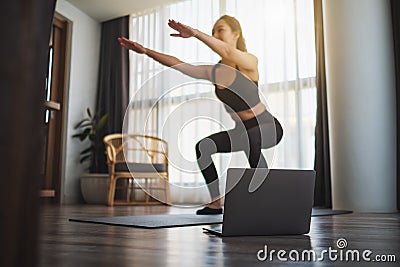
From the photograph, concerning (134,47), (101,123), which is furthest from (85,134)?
(134,47)

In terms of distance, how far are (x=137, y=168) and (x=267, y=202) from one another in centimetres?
292

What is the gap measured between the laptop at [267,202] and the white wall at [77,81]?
3.73 meters

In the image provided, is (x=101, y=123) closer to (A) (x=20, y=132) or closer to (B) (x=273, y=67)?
(B) (x=273, y=67)

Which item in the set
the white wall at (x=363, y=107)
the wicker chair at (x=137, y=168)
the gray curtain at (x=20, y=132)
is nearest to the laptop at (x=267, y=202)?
the gray curtain at (x=20, y=132)

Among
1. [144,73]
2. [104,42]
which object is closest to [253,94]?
[144,73]

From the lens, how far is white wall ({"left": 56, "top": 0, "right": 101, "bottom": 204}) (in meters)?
4.55

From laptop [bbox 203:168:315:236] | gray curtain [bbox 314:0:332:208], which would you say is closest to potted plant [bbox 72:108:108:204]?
gray curtain [bbox 314:0:332:208]

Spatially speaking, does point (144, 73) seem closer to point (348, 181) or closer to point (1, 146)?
point (348, 181)

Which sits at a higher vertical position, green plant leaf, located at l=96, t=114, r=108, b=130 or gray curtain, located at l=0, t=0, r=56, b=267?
green plant leaf, located at l=96, t=114, r=108, b=130

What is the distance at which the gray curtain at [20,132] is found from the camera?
292 mm

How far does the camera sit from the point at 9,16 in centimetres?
31

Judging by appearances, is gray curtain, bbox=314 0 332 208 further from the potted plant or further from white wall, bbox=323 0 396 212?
the potted plant

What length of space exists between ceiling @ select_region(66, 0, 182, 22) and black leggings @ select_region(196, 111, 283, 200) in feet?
9.25

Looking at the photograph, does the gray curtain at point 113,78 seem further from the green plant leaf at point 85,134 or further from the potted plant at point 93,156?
the green plant leaf at point 85,134
